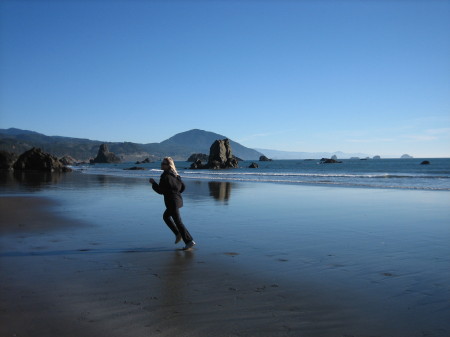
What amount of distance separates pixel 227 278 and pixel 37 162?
5540 cm

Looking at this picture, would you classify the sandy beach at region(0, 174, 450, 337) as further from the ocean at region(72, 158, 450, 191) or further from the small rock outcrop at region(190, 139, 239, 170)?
the small rock outcrop at region(190, 139, 239, 170)

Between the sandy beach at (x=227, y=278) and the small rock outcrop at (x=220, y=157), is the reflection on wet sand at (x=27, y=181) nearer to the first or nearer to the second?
the sandy beach at (x=227, y=278)

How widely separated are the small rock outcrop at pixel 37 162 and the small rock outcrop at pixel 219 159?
52.6m

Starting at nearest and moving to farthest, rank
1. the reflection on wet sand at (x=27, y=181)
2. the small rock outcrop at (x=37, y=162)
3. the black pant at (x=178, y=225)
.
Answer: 1. the black pant at (x=178, y=225)
2. the reflection on wet sand at (x=27, y=181)
3. the small rock outcrop at (x=37, y=162)

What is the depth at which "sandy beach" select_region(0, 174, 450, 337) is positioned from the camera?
3.95 metres

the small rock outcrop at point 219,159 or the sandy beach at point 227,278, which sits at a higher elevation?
the small rock outcrop at point 219,159

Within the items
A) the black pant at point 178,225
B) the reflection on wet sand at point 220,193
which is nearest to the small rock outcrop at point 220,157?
the reflection on wet sand at point 220,193

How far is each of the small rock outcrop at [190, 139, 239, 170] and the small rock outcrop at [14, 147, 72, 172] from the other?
52.6m

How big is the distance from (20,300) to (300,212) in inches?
387

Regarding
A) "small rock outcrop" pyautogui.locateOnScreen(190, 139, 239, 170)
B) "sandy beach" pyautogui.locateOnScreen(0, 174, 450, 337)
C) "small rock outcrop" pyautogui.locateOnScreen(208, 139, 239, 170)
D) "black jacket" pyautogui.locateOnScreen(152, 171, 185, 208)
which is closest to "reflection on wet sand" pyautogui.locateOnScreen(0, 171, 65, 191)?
"sandy beach" pyautogui.locateOnScreen(0, 174, 450, 337)

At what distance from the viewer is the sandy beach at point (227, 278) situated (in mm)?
3949

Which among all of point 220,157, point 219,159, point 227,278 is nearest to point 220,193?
point 227,278

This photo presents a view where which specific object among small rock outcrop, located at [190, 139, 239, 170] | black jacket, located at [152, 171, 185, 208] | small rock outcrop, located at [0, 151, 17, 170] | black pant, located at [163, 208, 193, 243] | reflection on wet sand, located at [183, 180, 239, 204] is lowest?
reflection on wet sand, located at [183, 180, 239, 204]

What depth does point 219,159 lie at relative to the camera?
106062 mm
